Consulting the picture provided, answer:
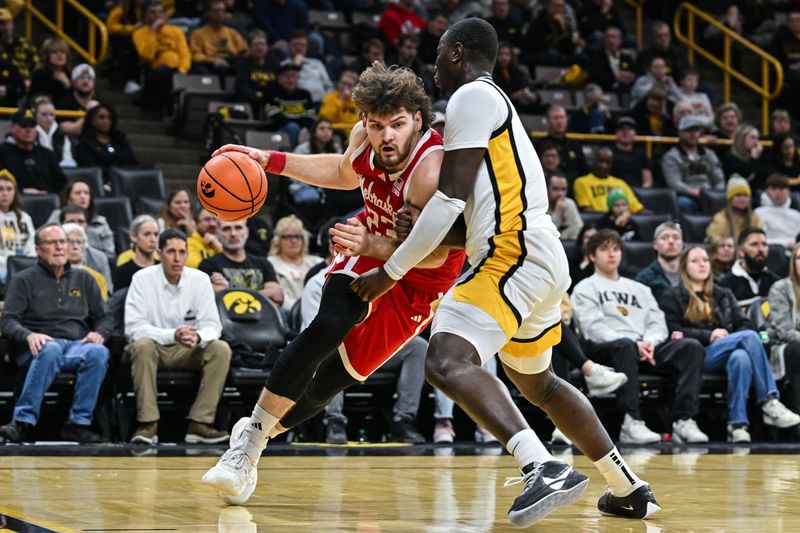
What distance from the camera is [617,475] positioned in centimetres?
468

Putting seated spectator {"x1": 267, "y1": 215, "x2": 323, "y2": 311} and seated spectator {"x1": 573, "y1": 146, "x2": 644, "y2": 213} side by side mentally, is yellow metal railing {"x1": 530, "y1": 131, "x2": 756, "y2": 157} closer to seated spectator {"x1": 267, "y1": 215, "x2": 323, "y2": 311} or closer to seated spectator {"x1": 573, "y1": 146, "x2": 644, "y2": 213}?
seated spectator {"x1": 573, "y1": 146, "x2": 644, "y2": 213}

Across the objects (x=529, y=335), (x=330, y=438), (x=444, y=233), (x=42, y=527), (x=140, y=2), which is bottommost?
(x=330, y=438)

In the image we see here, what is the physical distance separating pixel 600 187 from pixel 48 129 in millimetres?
5166

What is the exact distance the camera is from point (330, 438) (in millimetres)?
8367

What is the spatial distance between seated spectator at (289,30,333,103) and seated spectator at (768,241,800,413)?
5.63 m

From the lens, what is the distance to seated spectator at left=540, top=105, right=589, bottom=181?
1290 cm

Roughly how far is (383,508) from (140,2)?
394 inches

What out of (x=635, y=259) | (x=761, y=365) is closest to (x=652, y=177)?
(x=635, y=259)

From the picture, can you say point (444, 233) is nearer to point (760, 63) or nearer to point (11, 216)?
point (11, 216)

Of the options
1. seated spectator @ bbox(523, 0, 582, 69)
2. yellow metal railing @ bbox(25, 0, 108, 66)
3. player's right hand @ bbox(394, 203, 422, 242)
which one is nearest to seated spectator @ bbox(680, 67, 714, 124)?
seated spectator @ bbox(523, 0, 582, 69)

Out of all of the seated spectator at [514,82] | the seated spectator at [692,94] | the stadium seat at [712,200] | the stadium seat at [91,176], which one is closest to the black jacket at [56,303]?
the stadium seat at [91,176]

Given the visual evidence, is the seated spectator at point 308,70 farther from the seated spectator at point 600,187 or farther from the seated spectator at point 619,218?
the seated spectator at point 619,218

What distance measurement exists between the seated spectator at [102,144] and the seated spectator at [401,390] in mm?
3380

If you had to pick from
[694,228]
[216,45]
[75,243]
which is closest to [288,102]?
[216,45]
